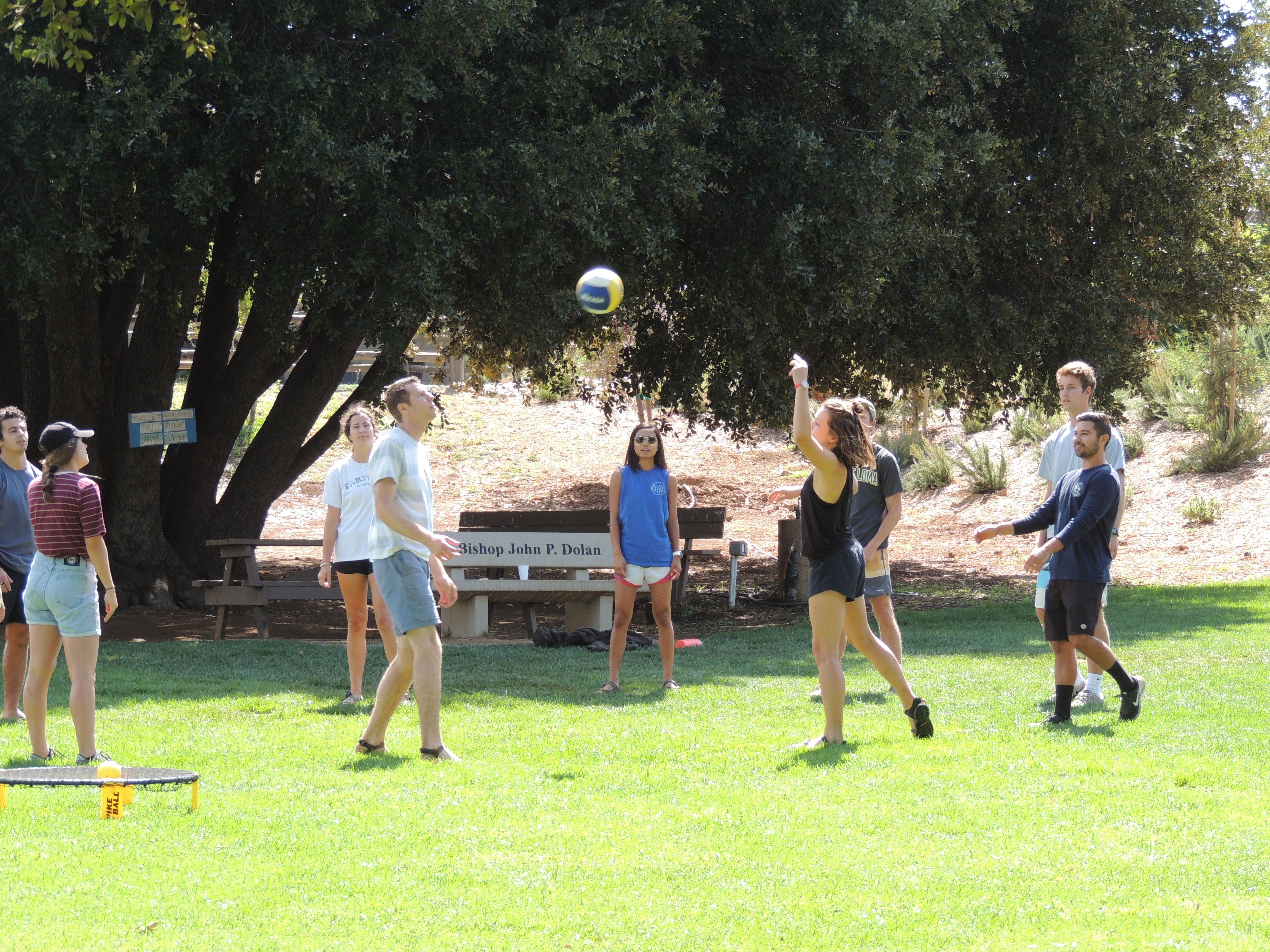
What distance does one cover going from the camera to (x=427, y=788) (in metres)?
5.42

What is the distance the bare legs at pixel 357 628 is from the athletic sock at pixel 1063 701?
3880mm

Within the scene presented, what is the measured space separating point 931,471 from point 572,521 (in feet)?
45.1

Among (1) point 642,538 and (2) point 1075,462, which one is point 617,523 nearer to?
(1) point 642,538

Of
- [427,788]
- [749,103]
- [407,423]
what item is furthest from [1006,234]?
[427,788]

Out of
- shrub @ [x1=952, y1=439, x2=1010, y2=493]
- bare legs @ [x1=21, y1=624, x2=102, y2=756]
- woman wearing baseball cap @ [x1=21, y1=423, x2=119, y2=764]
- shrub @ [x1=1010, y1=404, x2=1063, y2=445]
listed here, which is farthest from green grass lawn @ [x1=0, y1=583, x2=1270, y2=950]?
shrub @ [x1=1010, y1=404, x2=1063, y2=445]

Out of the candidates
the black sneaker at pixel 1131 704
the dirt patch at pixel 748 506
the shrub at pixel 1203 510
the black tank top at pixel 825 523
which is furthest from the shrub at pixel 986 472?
the black tank top at pixel 825 523

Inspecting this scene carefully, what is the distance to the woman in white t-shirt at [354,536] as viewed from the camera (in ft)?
26.1

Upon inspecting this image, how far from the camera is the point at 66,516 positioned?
5.85 meters

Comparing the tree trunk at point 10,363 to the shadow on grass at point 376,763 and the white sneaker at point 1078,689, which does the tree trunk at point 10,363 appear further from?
the white sneaker at point 1078,689

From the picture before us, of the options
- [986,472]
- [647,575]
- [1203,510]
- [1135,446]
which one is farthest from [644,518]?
[1135,446]

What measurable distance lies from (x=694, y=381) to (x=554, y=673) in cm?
515

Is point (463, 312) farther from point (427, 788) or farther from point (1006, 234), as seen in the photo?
point (427, 788)

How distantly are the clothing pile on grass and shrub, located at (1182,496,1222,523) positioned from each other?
43.1ft

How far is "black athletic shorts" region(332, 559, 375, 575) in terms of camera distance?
8.06 meters
